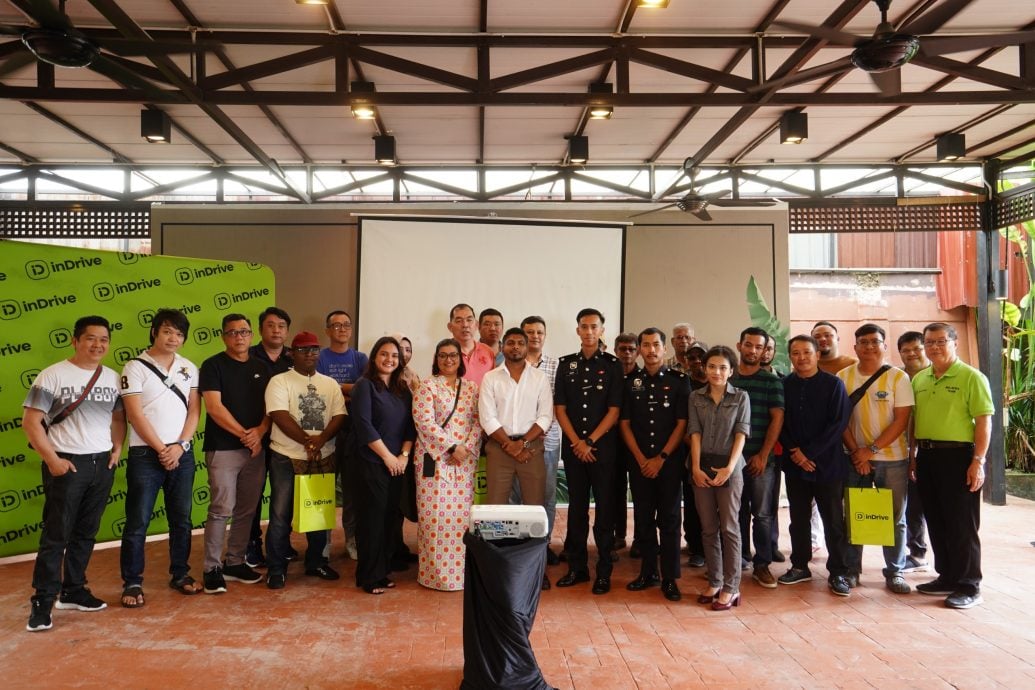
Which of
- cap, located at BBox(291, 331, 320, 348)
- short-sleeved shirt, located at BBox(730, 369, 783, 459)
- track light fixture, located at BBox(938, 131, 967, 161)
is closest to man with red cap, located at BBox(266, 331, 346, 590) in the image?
cap, located at BBox(291, 331, 320, 348)

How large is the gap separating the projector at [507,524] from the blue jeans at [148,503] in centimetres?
211

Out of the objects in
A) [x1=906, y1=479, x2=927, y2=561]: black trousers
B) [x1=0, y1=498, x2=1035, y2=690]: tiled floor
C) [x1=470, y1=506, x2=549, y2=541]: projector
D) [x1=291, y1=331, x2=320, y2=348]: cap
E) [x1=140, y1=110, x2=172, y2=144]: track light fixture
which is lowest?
[x1=0, y1=498, x2=1035, y2=690]: tiled floor

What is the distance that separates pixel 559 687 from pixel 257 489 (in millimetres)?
2333

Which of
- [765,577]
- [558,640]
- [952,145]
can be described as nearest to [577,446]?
[558,640]

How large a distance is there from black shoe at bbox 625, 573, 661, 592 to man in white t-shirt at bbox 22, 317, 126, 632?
3.01 metres

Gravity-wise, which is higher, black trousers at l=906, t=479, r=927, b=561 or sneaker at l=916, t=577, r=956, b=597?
black trousers at l=906, t=479, r=927, b=561

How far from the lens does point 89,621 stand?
3646 mm

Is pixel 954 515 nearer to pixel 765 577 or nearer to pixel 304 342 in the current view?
pixel 765 577

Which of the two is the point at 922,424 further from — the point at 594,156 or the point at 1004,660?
the point at 594,156

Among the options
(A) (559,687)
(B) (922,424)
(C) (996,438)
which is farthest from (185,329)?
(C) (996,438)

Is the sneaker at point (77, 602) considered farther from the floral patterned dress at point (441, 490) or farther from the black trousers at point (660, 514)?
the black trousers at point (660, 514)

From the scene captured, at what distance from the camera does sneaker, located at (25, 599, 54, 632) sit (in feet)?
11.5

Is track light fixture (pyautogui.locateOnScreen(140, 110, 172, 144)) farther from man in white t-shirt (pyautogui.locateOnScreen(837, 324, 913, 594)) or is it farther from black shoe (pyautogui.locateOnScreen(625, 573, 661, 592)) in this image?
man in white t-shirt (pyautogui.locateOnScreen(837, 324, 913, 594))

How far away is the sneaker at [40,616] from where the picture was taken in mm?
3514
